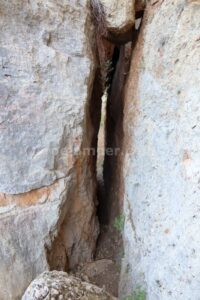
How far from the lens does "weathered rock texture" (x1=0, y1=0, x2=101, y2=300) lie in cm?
222

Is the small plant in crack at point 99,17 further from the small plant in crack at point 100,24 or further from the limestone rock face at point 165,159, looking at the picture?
the limestone rock face at point 165,159

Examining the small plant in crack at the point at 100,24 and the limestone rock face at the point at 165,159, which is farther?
the small plant in crack at the point at 100,24

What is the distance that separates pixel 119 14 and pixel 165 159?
1086 millimetres

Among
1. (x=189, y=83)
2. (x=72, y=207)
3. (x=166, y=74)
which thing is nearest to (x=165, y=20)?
(x=166, y=74)

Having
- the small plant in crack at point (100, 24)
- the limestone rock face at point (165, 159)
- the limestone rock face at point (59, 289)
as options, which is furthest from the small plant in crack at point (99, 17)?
the limestone rock face at point (59, 289)

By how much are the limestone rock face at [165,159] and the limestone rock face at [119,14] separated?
117 mm

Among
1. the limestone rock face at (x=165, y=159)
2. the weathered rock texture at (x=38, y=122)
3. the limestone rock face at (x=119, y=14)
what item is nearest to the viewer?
the limestone rock face at (x=165, y=159)

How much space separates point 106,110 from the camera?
151 inches

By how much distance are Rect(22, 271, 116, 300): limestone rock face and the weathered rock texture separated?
512mm

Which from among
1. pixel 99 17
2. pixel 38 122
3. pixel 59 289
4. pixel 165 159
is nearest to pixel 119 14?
pixel 99 17

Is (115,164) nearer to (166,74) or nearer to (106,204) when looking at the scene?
(106,204)

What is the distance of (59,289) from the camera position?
1749 mm

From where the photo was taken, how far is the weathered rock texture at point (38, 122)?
2217mm

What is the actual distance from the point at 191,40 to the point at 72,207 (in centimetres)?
148
